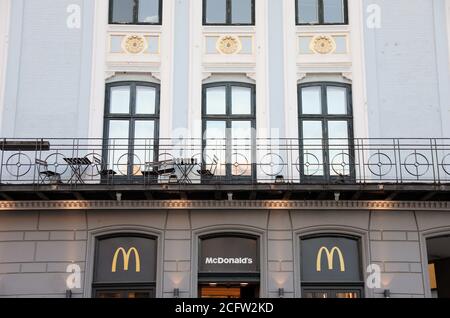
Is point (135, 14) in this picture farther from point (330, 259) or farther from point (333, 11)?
point (330, 259)

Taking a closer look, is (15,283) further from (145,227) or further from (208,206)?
(208,206)

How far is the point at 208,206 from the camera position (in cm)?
1461

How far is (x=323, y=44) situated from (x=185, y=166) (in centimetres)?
419

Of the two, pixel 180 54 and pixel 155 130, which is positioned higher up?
pixel 180 54

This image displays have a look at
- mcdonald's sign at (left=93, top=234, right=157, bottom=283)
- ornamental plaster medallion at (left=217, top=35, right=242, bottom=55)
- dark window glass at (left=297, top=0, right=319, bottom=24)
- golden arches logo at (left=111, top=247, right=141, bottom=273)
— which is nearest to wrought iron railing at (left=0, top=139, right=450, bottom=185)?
mcdonald's sign at (left=93, top=234, right=157, bottom=283)

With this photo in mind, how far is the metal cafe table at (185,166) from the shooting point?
1471 cm

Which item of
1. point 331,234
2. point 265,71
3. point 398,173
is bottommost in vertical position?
point 331,234

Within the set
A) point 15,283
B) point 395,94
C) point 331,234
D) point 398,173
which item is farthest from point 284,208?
point 15,283

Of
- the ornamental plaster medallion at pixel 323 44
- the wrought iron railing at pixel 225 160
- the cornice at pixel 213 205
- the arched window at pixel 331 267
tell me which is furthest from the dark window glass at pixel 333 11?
the arched window at pixel 331 267

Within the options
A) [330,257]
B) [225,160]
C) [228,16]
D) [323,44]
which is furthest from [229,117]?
[330,257]

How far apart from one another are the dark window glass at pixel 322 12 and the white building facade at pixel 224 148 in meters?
0.03

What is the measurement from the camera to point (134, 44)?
16.1 meters

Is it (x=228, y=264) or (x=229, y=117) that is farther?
(x=229, y=117)

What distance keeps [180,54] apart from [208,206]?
3.56 metres
